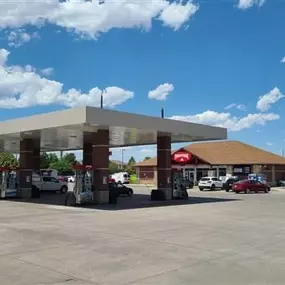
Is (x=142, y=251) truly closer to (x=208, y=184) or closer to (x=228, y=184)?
(x=208, y=184)

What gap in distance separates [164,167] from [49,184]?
48.7 ft

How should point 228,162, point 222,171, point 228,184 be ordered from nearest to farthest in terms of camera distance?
point 228,184 → point 228,162 → point 222,171

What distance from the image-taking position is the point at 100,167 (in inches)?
1056

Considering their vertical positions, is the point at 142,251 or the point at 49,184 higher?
the point at 49,184

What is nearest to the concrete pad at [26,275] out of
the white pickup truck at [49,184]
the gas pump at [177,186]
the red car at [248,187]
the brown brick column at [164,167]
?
the brown brick column at [164,167]

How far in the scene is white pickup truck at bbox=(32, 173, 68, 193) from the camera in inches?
1650

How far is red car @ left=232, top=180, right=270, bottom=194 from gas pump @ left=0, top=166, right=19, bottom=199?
21.5 m

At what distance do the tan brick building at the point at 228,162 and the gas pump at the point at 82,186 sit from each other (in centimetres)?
3486

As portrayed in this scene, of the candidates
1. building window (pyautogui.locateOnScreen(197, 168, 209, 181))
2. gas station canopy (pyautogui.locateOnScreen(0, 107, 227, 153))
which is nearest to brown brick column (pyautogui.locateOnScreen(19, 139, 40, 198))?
gas station canopy (pyautogui.locateOnScreen(0, 107, 227, 153))

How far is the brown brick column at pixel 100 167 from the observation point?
1055 inches

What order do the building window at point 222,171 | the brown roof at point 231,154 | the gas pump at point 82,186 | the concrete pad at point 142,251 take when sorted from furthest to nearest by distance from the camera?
the building window at point 222,171 → the brown roof at point 231,154 → the gas pump at point 82,186 → the concrete pad at point 142,251

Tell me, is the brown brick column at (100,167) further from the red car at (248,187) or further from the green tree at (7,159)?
the green tree at (7,159)

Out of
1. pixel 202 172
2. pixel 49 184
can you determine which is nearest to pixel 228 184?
pixel 202 172

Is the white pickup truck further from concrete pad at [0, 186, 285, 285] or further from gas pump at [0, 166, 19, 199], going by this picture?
concrete pad at [0, 186, 285, 285]
